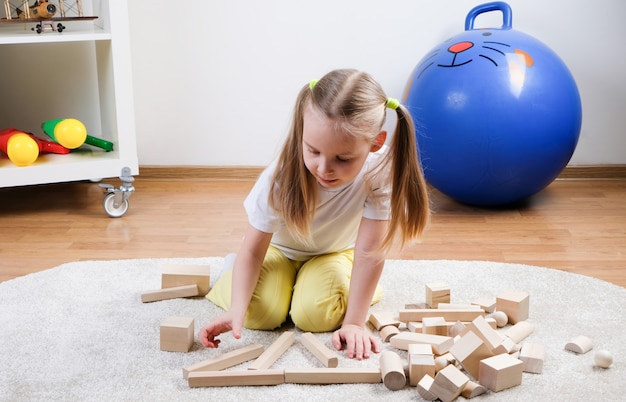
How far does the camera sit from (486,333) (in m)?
1.29

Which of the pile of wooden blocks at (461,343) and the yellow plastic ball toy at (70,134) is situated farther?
the yellow plastic ball toy at (70,134)

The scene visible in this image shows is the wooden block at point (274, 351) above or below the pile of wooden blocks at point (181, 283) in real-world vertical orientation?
above

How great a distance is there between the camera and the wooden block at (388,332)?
1.42 metres

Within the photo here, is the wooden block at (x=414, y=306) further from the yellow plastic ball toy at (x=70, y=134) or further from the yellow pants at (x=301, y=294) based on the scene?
the yellow plastic ball toy at (x=70, y=134)

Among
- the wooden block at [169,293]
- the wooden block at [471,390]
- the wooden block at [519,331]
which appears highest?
the wooden block at [471,390]

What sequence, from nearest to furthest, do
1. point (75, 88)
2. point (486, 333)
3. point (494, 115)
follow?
point (486, 333) → point (494, 115) → point (75, 88)

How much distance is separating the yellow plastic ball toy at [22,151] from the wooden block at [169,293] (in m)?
0.73

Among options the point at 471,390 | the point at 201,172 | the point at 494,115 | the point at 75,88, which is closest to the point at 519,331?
the point at 471,390

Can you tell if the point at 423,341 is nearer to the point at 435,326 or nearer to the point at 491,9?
the point at 435,326

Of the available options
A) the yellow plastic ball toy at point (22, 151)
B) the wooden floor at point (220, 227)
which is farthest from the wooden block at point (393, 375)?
the yellow plastic ball toy at point (22, 151)

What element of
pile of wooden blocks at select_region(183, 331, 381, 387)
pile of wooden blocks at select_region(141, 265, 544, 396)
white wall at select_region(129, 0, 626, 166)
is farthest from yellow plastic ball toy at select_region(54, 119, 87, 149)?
pile of wooden blocks at select_region(183, 331, 381, 387)

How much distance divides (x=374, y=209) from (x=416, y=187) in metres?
0.09

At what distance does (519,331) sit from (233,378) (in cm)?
53

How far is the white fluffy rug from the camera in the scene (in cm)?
122
